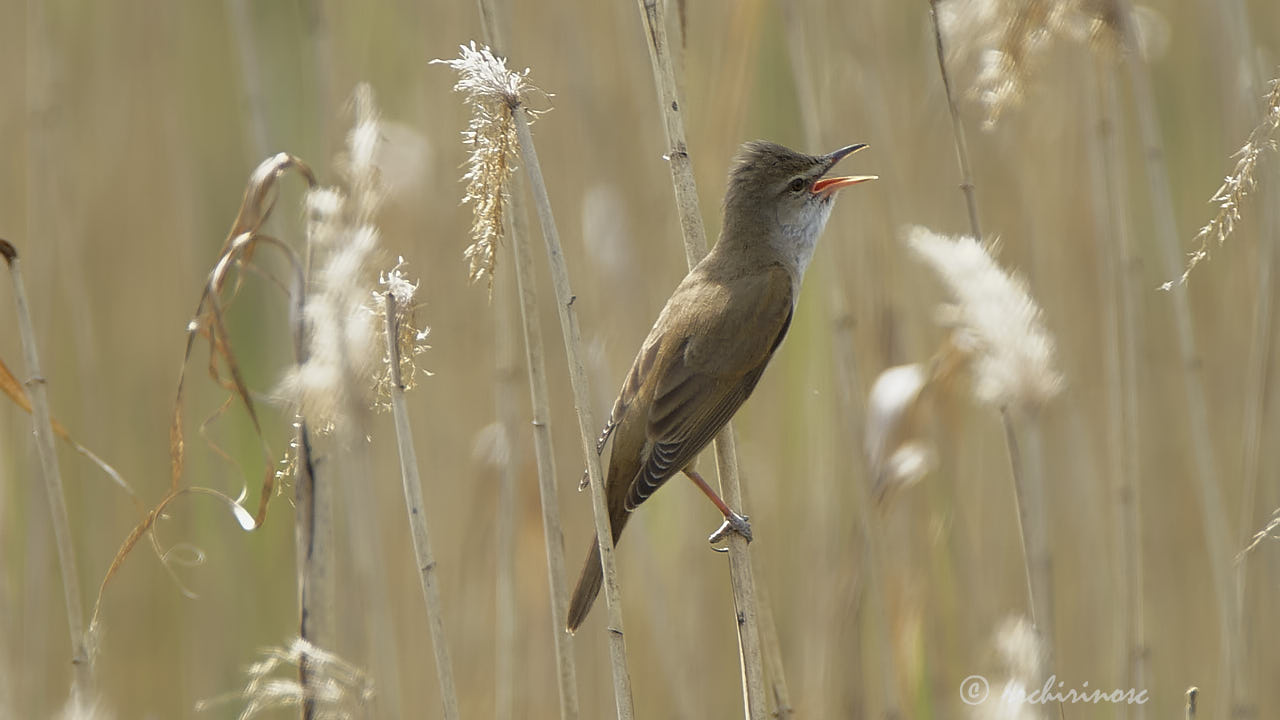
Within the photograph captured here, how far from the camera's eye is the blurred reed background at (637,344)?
9.57 feet

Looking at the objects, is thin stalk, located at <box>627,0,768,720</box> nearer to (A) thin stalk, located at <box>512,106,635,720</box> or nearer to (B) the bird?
(B) the bird

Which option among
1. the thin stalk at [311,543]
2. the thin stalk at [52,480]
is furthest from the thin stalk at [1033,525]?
the thin stalk at [52,480]

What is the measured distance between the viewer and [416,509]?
1.78 metres

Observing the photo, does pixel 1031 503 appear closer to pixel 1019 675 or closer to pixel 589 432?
pixel 1019 675

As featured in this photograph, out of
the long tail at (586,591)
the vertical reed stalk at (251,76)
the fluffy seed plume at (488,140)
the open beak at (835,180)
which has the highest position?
the vertical reed stalk at (251,76)

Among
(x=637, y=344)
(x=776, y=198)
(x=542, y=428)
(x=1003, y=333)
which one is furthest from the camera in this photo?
(x=637, y=344)

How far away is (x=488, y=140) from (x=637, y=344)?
5.59 feet

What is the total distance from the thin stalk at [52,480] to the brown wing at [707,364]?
1.07 metres

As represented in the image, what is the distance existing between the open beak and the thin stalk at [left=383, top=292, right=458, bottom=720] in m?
1.19

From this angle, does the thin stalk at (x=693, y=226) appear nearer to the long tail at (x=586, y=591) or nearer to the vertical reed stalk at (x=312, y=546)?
the long tail at (x=586, y=591)

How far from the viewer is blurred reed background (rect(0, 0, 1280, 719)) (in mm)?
2916

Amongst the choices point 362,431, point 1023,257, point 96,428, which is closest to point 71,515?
point 96,428

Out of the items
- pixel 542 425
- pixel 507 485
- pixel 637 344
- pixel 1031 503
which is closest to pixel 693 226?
pixel 542 425

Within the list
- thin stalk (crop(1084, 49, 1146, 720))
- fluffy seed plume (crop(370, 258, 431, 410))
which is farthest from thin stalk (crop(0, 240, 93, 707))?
thin stalk (crop(1084, 49, 1146, 720))
